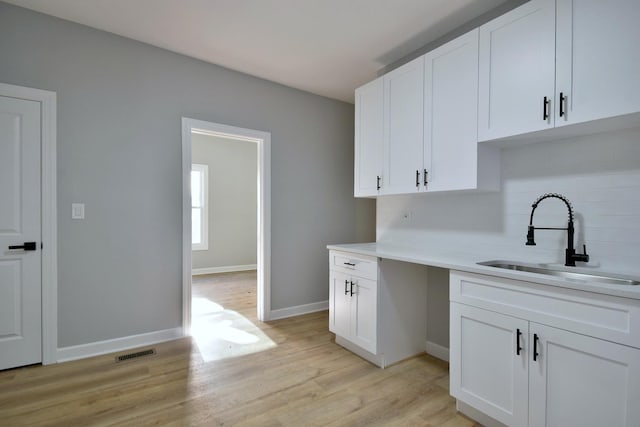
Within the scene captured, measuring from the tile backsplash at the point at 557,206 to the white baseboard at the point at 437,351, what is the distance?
858mm

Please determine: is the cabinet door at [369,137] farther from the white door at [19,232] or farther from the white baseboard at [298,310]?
the white door at [19,232]

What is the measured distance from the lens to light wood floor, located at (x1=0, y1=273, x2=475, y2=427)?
186cm

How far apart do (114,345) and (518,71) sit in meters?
3.73

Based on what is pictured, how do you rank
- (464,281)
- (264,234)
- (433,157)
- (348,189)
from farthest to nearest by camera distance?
(348,189) → (264,234) → (433,157) → (464,281)

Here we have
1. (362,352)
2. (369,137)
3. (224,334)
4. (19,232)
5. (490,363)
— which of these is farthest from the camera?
(224,334)

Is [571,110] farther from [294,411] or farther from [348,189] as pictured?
[348,189]

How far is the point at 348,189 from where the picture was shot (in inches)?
170

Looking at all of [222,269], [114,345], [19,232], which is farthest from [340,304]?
[222,269]

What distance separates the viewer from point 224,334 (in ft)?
10.3

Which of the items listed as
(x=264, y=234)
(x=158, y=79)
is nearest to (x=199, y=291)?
(x=264, y=234)

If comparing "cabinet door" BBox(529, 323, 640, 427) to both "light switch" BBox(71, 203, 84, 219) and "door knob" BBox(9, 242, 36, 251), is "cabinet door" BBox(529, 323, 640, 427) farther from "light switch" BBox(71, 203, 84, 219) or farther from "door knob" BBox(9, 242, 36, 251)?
"door knob" BBox(9, 242, 36, 251)

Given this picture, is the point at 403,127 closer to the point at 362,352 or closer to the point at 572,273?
the point at 572,273

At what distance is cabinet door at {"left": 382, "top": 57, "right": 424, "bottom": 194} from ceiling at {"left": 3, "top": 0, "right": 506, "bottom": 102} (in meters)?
0.36

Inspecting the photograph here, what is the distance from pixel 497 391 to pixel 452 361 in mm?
278
